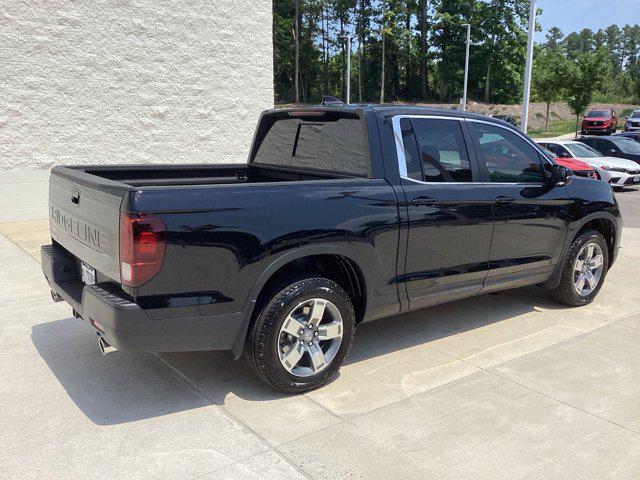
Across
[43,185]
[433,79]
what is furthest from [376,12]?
[43,185]

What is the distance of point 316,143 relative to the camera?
4570 millimetres

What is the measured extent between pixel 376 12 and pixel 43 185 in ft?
199

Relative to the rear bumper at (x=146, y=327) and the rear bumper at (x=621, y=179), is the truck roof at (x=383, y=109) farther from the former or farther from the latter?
the rear bumper at (x=621, y=179)

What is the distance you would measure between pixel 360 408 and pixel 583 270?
3.14 metres

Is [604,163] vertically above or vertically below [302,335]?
above

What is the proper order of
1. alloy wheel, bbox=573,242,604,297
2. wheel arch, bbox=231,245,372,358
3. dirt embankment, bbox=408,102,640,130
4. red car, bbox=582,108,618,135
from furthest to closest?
1. dirt embankment, bbox=408,102,640,130
2. red car, bbox=582,108,618,135
3. alloy wheel, bbox=573,242,604,297
4. wheel arch, bbox=231,245,372,358

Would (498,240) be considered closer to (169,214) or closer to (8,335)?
(169,214)

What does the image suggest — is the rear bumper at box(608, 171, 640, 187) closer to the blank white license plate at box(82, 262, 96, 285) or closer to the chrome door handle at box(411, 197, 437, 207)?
the chrome door handle at box(411, 197, 437, 207)

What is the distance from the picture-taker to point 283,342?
375cm

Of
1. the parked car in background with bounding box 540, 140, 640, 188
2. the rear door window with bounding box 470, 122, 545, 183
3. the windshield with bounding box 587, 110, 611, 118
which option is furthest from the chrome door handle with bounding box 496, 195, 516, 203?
the windshield with bounding box 587, 110, 611, 118

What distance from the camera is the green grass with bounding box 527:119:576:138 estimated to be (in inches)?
1615

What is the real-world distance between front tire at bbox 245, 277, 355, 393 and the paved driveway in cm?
17

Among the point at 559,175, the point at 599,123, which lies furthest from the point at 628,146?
the point at 599,123

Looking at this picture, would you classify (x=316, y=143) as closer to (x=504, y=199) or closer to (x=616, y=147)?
(x=504, y=199)
